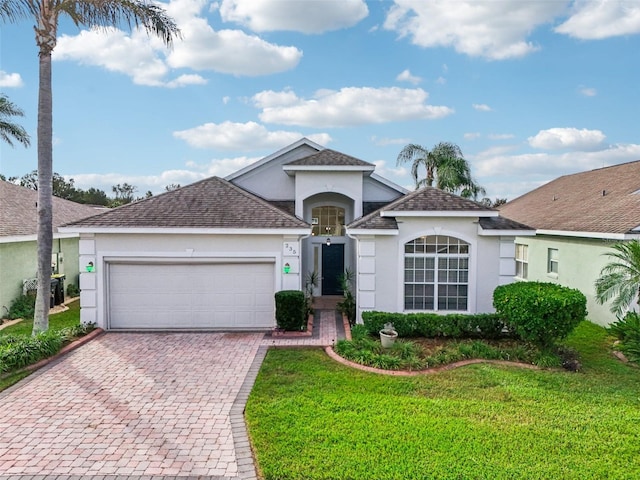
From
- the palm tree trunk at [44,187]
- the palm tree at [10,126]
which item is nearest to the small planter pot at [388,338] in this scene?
the palm tree trunk at [44,187]

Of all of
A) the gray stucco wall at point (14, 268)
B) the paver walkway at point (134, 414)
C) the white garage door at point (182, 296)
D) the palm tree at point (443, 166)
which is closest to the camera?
the paver walkway at point (134, 414)

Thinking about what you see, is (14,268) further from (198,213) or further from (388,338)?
(388,338)

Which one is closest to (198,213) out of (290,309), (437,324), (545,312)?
(290,309)

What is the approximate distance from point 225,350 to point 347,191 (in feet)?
28.2

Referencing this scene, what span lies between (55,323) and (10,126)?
14587 millimetres

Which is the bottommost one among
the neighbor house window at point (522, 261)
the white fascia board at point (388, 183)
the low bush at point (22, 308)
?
the low bush at point (22, 308)

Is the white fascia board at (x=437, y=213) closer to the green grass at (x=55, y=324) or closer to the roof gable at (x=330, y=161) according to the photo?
the roof gable at (x=330, y=161)

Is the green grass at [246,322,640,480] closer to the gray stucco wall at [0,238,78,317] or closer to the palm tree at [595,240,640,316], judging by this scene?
the palm tree at [595,240,640,316]

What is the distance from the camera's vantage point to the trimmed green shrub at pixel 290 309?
11.8 meters

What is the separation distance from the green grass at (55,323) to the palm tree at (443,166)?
21646 millimetres

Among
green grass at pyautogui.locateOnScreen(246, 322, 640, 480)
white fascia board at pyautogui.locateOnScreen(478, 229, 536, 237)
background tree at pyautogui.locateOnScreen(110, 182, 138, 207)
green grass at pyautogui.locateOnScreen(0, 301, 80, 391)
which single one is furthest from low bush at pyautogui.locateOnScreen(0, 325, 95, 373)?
background tree at pyautogui.locateOnScreen(110, 182, 138, 207)

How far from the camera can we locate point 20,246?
15086 mm

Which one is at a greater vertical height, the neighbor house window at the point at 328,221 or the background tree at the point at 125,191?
the background tree at the point at 125,191

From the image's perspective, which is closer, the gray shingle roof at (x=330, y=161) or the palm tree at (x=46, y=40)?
the palm tree at (x=46, y=40)
